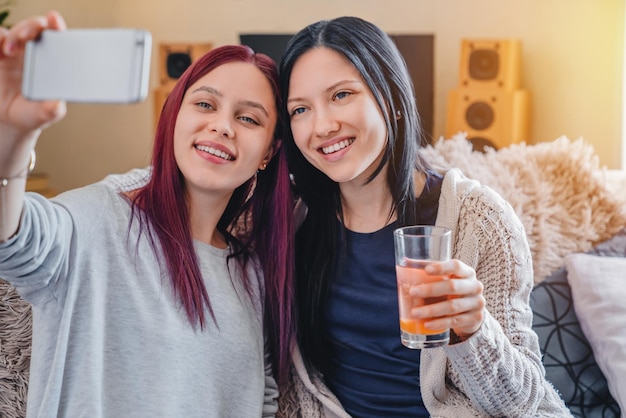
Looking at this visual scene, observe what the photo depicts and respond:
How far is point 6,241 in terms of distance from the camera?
3.09 feet

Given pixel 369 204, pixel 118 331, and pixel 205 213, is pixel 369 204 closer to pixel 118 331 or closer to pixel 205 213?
pixel 205 213

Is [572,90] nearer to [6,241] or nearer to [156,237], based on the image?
[156,237]

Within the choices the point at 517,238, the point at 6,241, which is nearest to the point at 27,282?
the point at 6,241

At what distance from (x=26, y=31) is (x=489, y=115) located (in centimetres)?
345

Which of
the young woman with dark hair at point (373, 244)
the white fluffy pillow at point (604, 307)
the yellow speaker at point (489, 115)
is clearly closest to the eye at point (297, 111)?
the young woman with dark hair at point (373, 244)

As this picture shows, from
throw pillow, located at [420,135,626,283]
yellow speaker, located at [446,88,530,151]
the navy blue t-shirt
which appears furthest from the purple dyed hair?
yellow speaker, located at [446,88,530,151]

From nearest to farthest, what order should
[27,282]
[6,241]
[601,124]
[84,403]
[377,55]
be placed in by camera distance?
1. [6,241]
2. [27,282]
3. [84,403]
4. [377,55]
5. [601,124]

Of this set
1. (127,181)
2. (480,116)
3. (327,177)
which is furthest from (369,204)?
(480,116)

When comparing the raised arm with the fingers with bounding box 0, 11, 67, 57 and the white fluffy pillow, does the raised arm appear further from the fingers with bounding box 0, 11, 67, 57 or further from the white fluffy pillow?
the white fluffy pillow

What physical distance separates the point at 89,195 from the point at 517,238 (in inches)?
30.5

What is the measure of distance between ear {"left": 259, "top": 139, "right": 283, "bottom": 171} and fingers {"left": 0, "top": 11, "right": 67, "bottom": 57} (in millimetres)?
780

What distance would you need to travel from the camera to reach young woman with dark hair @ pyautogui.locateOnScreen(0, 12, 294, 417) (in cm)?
118

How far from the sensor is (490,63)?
391 centimetres

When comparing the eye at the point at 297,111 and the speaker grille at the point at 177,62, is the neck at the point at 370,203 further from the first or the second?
the speaker grille at the point at 177,62
